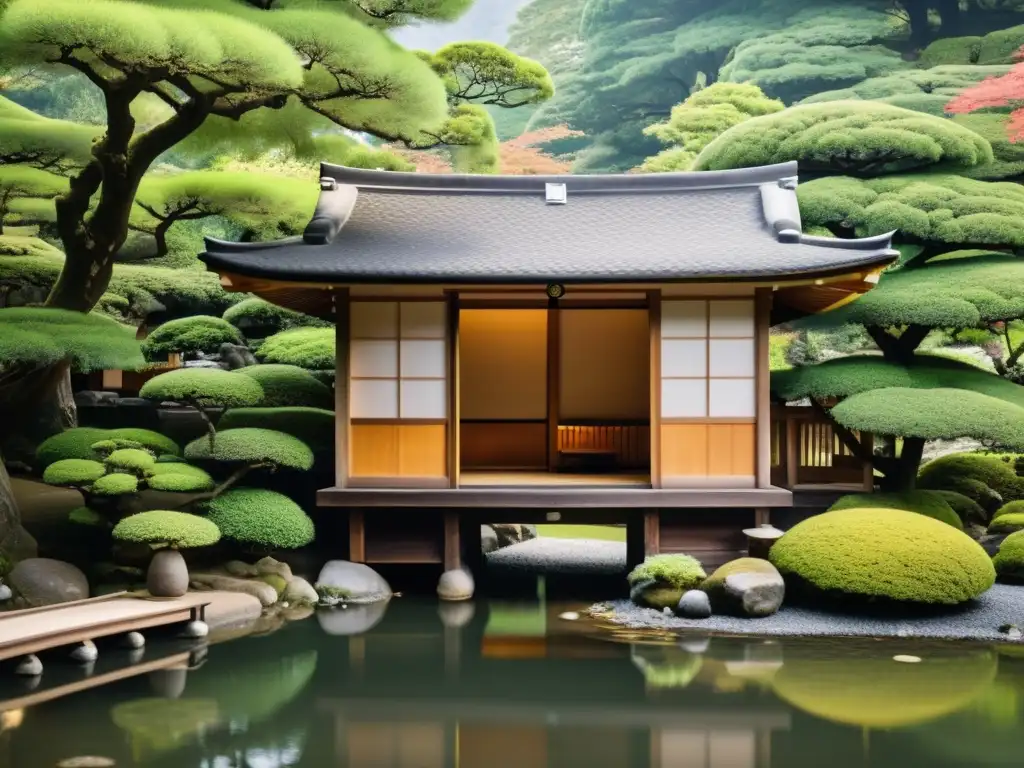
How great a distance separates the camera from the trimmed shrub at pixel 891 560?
8703 millimetres

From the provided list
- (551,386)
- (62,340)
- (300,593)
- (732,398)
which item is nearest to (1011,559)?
(732,398)

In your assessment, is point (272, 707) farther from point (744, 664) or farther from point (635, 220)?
point (635, 220)

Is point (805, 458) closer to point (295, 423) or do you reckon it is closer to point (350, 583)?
point (350, 583)

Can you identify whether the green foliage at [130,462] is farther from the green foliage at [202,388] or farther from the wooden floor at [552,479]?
the wooden floor at [552,479]

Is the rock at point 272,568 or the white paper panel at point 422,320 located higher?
the white paper panel at point 422,320

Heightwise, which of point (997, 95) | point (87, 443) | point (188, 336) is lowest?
point (87, 443)

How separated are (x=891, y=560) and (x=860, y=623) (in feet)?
1.90

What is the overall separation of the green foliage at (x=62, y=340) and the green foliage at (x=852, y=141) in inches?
294

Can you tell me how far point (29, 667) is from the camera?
7.15m

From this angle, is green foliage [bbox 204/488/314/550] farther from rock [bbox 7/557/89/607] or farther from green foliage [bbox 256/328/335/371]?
green foliage [bbox 256/328/335/371]

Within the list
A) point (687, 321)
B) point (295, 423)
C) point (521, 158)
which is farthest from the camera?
point (521, 158)

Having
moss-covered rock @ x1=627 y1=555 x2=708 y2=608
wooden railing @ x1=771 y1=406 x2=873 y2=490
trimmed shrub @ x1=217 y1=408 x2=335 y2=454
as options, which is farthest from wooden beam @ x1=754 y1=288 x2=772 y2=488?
trimmed shrub @ x1=217 y1=408 x2=335 y2=454

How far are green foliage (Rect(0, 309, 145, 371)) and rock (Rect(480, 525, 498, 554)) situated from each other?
5932mm

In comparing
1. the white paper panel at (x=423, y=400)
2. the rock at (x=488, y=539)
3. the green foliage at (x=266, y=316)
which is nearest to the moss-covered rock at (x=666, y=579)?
the white paper panel at (x=423, y=400)
